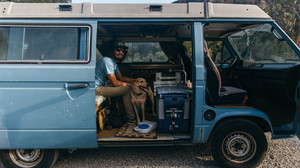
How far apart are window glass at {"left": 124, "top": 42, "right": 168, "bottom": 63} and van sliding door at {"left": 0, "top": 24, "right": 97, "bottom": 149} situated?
2.11 meters

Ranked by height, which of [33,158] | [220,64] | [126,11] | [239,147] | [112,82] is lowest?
[33,158]

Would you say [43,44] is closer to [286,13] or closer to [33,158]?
[33,158]

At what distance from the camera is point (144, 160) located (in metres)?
3.39

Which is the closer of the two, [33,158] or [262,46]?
[33,158]

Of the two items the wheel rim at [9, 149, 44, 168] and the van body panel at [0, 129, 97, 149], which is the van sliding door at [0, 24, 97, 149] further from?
the wheel rim at [9, 149, 44, 168]

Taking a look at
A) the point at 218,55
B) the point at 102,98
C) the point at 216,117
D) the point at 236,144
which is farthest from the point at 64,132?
the point at 218,55

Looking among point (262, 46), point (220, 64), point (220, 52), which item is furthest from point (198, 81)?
point (220, 52)

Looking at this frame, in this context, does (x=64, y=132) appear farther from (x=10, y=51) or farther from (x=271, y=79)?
(x=271, y=79)

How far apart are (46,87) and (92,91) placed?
0.65m

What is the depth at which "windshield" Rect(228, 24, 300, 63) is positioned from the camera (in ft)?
10.4

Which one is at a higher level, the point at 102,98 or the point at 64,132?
the point at 102,98

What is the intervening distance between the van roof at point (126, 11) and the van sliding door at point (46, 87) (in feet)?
0.68

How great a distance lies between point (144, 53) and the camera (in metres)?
5.02

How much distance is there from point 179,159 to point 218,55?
271 centimetres
